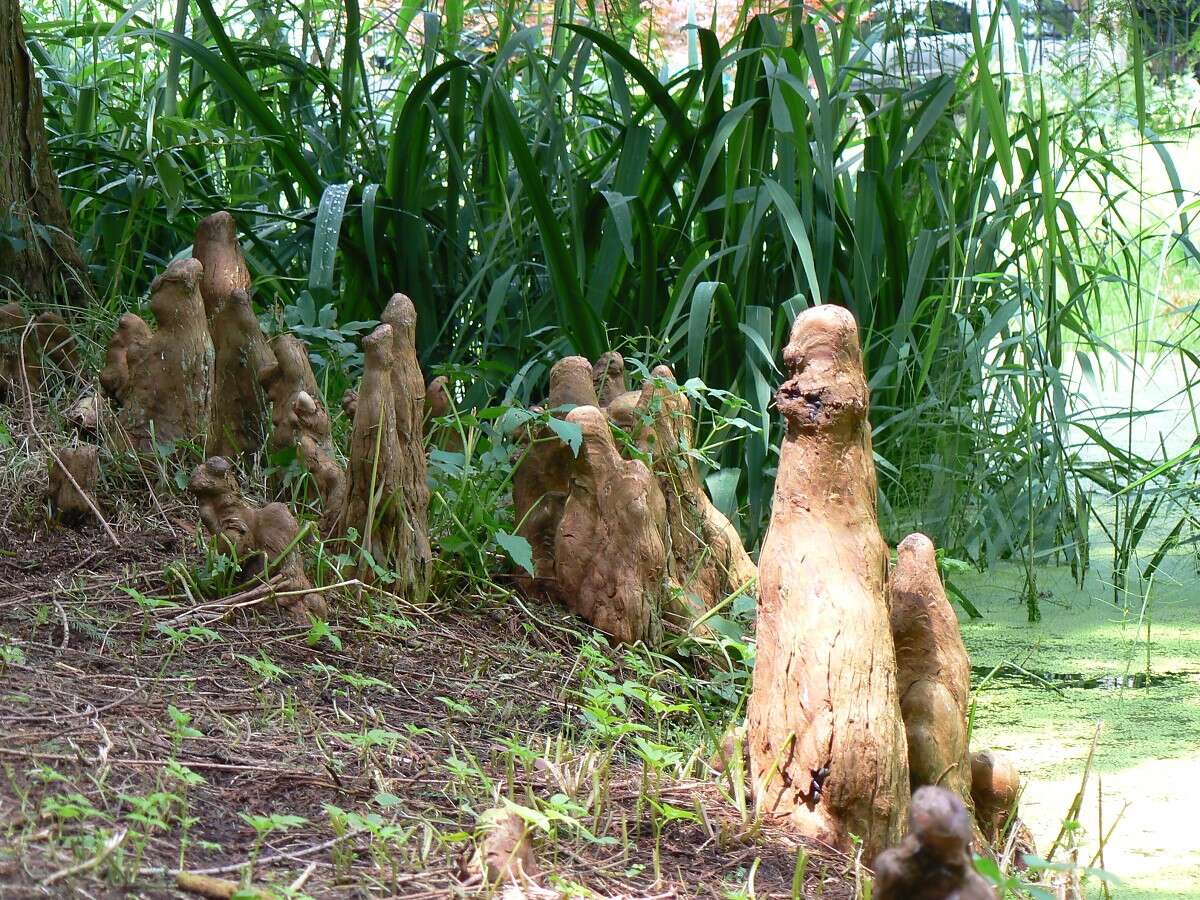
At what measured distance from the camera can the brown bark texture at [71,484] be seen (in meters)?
2.21

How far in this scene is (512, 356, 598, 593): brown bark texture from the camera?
2.47 meters

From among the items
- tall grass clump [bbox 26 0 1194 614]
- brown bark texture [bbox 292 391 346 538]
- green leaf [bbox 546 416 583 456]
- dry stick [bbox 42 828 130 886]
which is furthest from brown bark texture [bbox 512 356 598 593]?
dry stick [bbox 42 828 130 886]

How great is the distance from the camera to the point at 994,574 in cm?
327

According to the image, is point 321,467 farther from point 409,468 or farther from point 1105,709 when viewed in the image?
point 1105,709

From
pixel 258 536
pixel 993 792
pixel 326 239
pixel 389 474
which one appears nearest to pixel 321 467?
pixel 389 474

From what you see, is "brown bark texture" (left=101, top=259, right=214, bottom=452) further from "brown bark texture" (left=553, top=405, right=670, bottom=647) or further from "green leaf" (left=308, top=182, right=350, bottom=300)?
"brown bark texture" (left=553, top=405, right=670, bottom=647)

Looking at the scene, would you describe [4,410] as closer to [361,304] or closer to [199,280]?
[199,280]

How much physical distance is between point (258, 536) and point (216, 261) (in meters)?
0.82

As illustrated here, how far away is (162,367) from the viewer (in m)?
2.48

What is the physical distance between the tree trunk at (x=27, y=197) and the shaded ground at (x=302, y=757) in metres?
0.92

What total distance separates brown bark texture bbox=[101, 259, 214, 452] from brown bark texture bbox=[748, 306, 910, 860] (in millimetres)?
1269

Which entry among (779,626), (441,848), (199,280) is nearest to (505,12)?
(199,280)

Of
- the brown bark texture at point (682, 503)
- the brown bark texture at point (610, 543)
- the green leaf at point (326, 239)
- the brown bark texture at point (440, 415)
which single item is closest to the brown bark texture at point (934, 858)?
the brown bark texture at point (610, 543)

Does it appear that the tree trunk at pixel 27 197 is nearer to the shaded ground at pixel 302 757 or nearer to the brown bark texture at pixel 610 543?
the shaded ground at pixel 302 757
